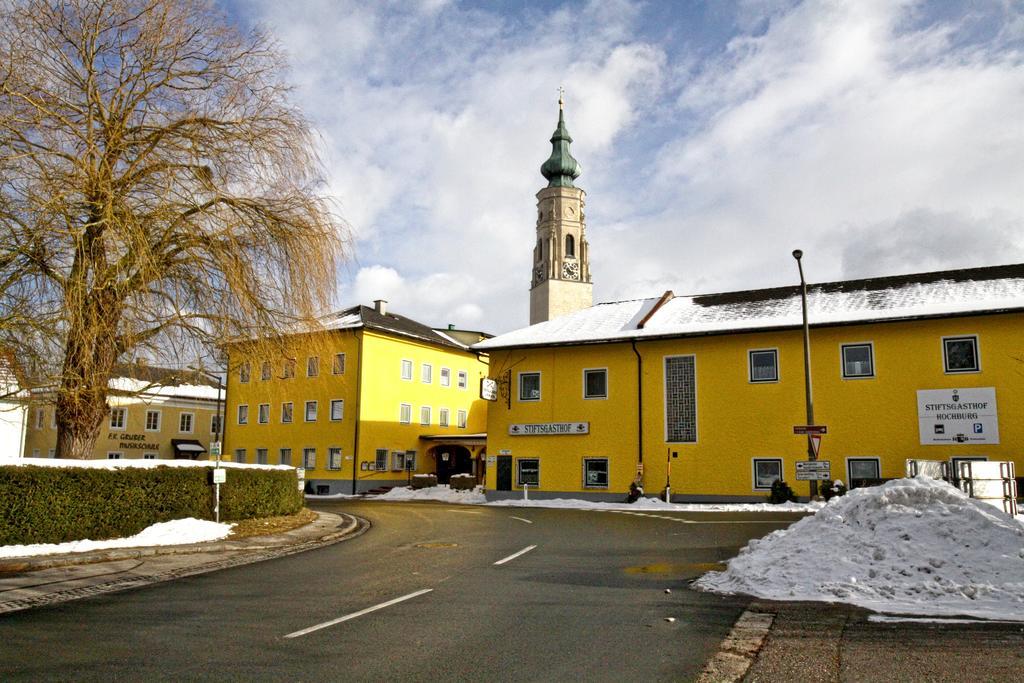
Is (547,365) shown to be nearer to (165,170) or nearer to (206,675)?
(165,170)

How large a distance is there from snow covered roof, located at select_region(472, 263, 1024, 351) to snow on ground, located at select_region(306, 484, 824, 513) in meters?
6.84

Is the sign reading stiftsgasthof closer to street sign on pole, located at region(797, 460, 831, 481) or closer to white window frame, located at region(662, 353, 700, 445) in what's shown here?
white window frame, located at region(662, 353, 700, 445)

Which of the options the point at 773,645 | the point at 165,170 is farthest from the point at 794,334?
the point at 773,645

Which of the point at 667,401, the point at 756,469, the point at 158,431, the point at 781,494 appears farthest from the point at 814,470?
the point at 158,431

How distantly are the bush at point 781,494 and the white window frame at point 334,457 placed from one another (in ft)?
83.0

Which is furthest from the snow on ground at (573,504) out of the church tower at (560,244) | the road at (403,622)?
the church tower at (560,244)

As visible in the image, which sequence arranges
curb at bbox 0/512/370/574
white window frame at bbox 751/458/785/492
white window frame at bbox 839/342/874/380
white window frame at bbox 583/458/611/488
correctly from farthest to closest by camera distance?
white window frame at bbox 583/458/611/488 < white window frame at bbox 751/458/785/492 < white window frame at bbox 839/342/874/380 < curb at bbox 0/512/370/574

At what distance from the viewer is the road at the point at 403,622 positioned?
638cm

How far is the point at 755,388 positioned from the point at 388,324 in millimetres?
25523

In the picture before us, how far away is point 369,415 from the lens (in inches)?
1811

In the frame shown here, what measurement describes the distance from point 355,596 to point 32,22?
40.1 feet

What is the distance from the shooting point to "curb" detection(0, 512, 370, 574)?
12.4 metres

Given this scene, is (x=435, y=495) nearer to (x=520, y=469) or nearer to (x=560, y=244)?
(x=520, y=469)

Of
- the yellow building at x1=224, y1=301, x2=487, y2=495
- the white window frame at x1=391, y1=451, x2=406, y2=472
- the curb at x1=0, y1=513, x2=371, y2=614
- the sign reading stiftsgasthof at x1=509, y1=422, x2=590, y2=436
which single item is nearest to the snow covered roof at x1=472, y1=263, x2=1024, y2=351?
the sign reading stiftsgasthof at x1=509, y1=422, x2=590, y2=436
